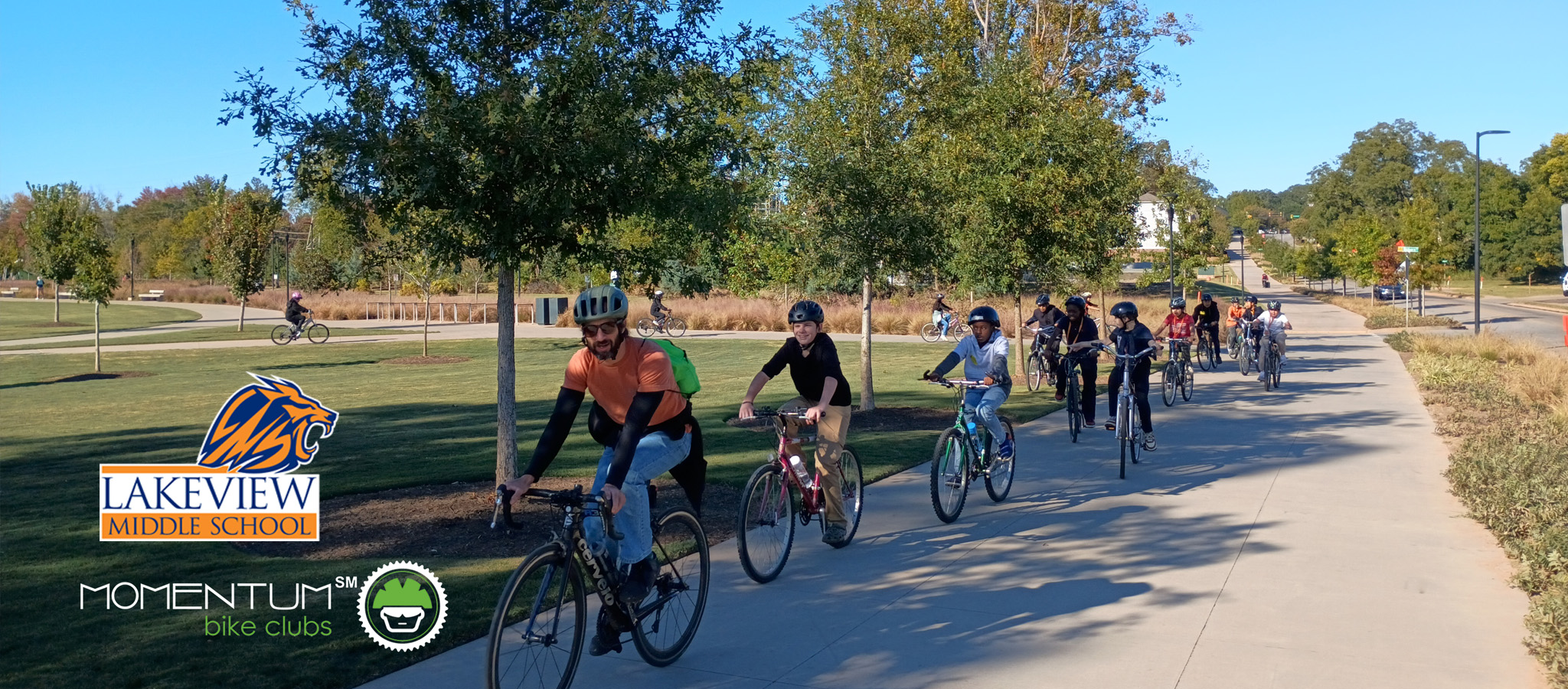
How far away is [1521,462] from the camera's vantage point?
396 inches

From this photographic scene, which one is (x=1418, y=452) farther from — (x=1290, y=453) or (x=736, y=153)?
(x=736, y=153)

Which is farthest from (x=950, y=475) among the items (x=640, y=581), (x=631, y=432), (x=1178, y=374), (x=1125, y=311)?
(x=1178, y=374)

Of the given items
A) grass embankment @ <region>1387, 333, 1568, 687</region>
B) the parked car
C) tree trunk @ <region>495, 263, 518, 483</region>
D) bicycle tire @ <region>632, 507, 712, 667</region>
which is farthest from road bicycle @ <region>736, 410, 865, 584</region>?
the parked car

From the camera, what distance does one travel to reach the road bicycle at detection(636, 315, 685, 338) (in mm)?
39969

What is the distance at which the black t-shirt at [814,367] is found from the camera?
7.72 meters

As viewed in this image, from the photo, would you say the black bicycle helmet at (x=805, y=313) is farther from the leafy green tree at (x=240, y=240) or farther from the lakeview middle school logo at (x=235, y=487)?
the leafy green tree at (x=240, y=240)

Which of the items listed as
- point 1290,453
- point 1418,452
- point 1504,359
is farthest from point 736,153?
point 1504,359

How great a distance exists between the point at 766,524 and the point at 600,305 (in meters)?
2.54

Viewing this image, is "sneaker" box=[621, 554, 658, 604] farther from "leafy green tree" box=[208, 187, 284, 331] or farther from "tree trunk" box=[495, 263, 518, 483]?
"leafy green tree" box=[208, 187, 284, 331]

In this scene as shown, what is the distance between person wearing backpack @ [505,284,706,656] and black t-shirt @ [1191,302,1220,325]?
21242 millimetres

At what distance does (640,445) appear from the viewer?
17.8 ft

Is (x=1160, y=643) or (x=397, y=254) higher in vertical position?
(x=397, y=254)

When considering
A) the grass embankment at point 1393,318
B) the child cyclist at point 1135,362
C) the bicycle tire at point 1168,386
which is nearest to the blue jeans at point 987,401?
the child cyclist at point 1135,362

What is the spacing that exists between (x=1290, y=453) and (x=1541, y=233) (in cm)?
9292
